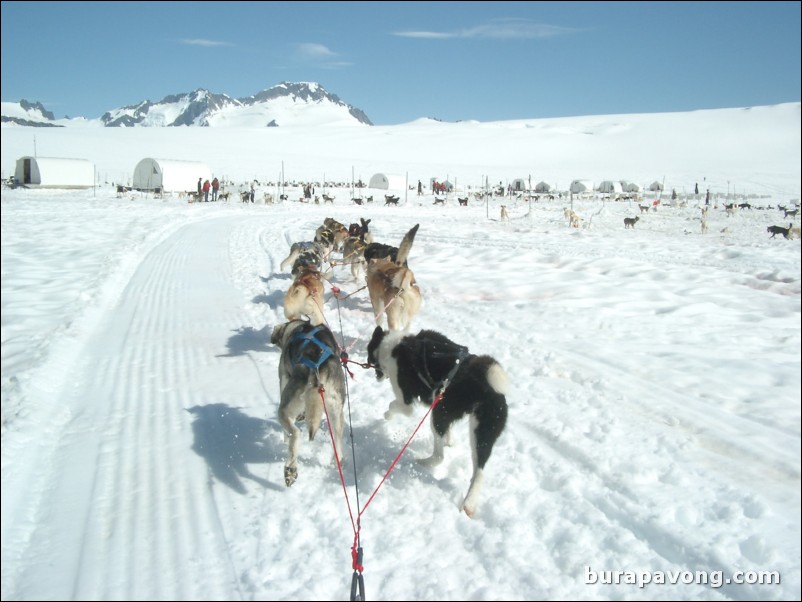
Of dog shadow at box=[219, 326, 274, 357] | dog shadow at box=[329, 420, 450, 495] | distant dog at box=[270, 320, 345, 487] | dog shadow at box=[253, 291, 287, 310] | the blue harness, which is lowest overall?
dog shadow at box=[329, 420, 450, 495]

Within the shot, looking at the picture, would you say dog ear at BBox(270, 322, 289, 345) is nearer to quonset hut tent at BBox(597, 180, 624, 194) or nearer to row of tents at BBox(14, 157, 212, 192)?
row of tents at BBox(14, 157, 212, 192)

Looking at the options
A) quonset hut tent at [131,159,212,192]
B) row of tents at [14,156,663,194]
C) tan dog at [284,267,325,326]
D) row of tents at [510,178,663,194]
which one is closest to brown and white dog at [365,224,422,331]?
tan dog at [284,267,325,326]

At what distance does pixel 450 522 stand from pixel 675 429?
6.40 feet

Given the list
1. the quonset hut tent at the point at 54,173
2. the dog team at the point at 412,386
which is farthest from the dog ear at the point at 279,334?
the quonset hut tent at the point at 54,173

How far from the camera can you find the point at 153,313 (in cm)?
645

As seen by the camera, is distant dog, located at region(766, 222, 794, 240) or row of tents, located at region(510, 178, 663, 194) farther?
row of tents, located at region(510, 178, 663, 194)

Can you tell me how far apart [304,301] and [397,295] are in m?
0.94

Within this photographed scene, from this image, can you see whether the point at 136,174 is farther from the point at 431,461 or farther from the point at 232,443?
the point at 431,461

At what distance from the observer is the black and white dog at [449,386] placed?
9.20 feet

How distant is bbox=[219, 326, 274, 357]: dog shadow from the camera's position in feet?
17.4

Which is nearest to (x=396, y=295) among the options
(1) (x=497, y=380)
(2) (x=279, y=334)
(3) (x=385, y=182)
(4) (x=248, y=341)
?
(4) (x=248, y=341)

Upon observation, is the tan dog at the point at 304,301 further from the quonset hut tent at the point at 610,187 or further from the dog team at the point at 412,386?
the quonset hut tent at the point at 610,187

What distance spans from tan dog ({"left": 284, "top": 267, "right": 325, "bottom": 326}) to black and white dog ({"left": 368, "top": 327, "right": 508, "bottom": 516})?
1.88 m

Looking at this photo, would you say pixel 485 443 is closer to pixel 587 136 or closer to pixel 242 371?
pixel 242 371
